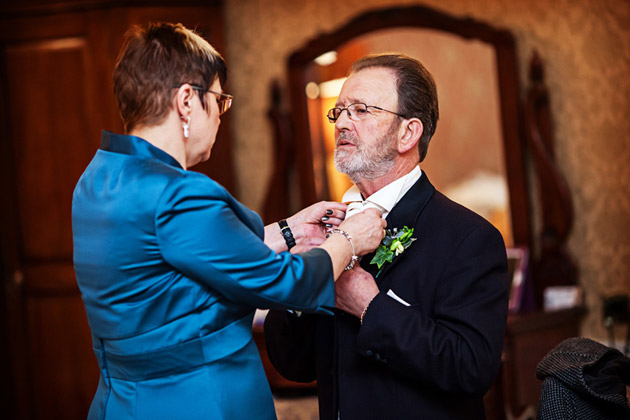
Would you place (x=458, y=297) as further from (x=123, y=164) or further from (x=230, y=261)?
(x=123, y=164)

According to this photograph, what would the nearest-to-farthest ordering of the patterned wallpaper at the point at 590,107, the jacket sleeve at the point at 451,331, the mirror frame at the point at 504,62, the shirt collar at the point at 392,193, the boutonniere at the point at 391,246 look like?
1. the jacket sleeve at the point at 451,331
2. the boutonniere at the point at 391,246
3. the shirt collar at the point at 392,193
4. the patterned wallpaper at the point at 590,107
5. the mirror frame at the point at 504,62

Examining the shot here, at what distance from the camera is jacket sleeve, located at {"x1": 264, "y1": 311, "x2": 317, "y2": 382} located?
1.99m

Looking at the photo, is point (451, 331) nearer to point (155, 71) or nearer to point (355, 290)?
point (355, 290)

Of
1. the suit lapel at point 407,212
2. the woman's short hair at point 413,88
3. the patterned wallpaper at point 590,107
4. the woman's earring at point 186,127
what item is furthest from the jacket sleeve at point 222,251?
the patterned wallpaper at point 590,107

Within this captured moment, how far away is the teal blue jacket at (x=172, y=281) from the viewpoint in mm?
1453

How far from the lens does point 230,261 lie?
1457mm

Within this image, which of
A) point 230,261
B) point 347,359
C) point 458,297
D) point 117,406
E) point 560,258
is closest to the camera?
point 230,261

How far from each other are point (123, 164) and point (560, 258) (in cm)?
272

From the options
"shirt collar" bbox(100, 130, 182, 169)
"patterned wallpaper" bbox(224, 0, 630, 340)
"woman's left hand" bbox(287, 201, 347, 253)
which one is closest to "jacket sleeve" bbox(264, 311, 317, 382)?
"woman's left hand" bbox(287, 201, 347, 253)

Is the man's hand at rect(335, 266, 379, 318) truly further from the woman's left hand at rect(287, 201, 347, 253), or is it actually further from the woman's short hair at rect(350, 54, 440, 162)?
the woman's short hair at rect(350, 54, 440, 162)

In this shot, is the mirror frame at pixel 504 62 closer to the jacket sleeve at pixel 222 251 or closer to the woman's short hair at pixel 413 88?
the woman's short hair at pixel 413 88

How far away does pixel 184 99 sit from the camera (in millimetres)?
1538

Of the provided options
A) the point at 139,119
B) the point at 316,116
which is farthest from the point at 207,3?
the point at 139,119

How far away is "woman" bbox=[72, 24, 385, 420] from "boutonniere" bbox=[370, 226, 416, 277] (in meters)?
0.22
